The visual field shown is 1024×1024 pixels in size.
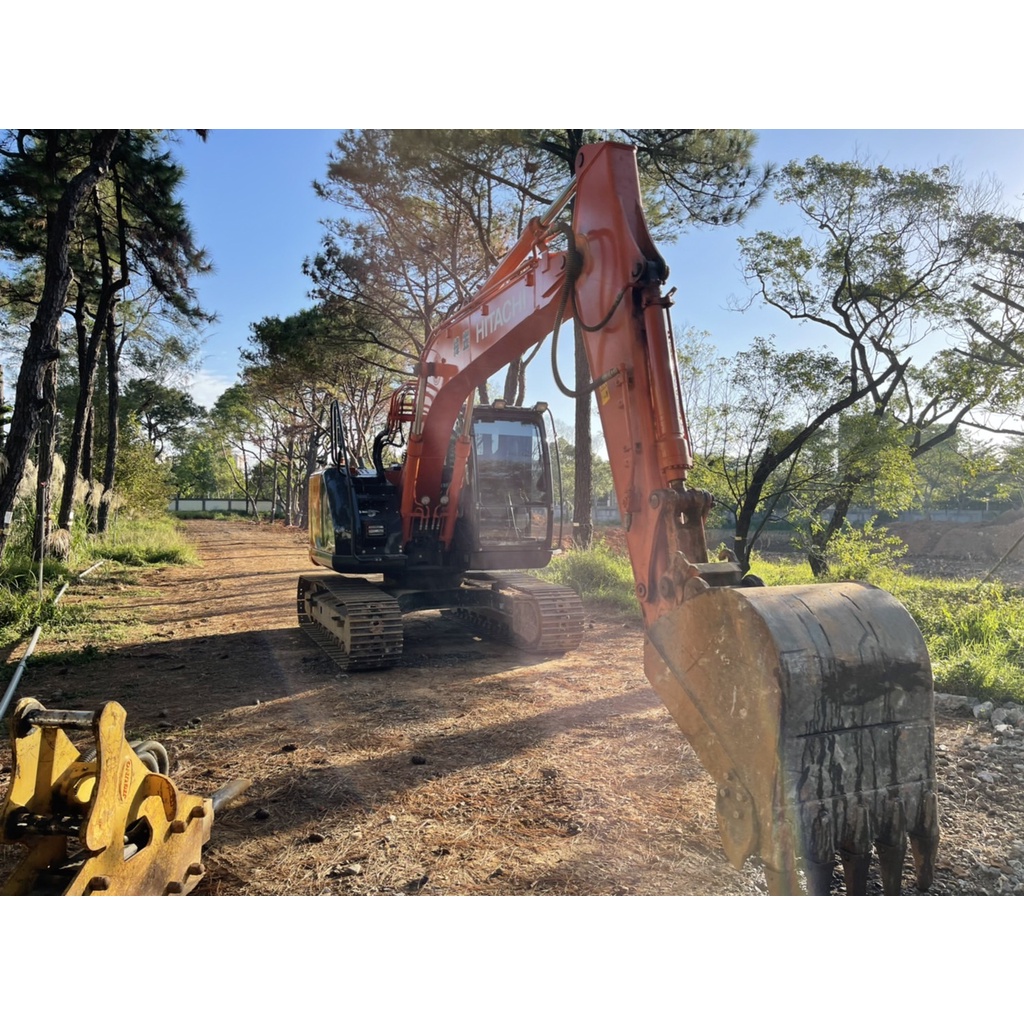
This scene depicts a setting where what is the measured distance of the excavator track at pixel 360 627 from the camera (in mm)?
4984

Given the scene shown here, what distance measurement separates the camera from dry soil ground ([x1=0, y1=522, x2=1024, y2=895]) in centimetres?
228

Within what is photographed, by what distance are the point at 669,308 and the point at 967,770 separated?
2.33m

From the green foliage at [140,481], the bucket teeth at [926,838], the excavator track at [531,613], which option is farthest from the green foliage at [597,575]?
the green foliage at [140,481]

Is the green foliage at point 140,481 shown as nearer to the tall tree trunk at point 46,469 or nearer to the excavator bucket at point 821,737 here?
the tall tree trunk at point 46,469

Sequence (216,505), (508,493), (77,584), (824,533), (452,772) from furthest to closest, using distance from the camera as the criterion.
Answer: (216,505)
(824,533)
(77,584)
(508,493)
(452,772)

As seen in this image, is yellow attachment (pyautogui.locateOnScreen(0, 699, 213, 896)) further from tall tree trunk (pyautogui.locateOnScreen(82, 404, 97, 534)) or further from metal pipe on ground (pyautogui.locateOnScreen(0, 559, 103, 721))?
tall tree trunk (pyautogui.locateOnScreen(82, 404, 97, 534))

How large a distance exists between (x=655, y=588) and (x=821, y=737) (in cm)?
85

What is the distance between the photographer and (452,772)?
3.08m

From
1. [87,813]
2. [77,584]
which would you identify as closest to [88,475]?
[77,584]

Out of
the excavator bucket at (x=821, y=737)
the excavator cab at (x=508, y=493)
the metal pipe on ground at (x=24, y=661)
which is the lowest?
the metal pipe on ground at (x=24, y=661)

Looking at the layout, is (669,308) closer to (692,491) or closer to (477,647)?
(692,491)

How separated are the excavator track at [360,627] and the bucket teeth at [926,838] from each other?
3.68 metres

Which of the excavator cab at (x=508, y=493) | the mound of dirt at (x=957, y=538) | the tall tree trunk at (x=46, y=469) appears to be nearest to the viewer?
the excavator cab at (x=508, y=493)

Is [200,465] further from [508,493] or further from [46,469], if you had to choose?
[508,493]
